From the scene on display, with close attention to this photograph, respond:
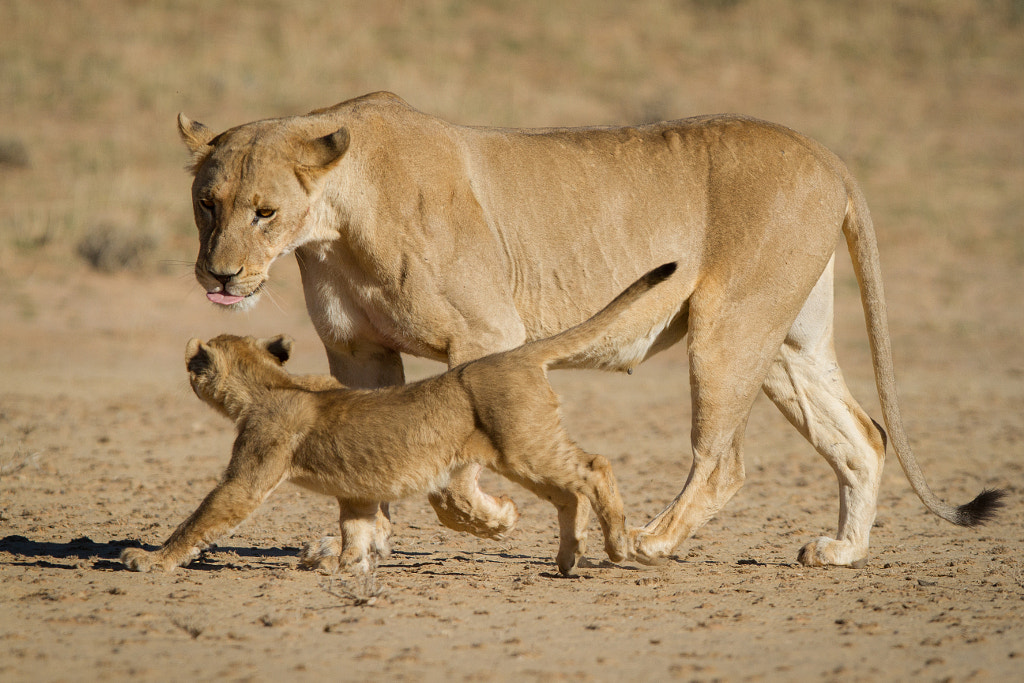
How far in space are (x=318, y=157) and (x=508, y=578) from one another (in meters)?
1.96

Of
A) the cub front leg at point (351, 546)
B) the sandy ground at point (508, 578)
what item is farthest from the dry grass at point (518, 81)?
the cub front leg at point (351, 546)

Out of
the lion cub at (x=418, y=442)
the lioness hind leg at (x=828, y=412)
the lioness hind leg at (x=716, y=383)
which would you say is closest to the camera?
the lion cub at (x=418, y=442)

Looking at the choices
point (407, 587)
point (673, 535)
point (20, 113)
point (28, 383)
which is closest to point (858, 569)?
point (673, 535)

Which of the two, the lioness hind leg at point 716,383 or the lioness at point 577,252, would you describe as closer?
the lioness at point 577,252

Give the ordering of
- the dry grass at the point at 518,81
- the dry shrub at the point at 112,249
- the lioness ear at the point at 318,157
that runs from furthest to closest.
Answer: the dry grass at the point at 518,81, the dry shrub at the point at 112,249, the lioness ear at the point at 318,157

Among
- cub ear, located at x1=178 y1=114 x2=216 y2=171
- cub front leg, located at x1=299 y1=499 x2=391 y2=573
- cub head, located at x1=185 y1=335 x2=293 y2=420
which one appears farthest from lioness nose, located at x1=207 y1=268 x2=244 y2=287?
cub front leg, located at x1=299 y1=499 x2=391 y2=573

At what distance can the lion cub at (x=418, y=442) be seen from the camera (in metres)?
4.54

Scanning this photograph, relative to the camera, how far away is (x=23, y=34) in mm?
21984

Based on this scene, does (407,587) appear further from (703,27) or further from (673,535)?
(703,27)

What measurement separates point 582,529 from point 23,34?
2064 centimetres

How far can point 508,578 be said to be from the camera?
502 cm

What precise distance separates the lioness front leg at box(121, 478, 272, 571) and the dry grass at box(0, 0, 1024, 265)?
10.3 m

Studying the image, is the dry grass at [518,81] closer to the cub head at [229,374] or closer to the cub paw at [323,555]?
the cub head at [229,374]

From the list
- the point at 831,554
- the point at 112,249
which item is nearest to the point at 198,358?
the point at 831,554
